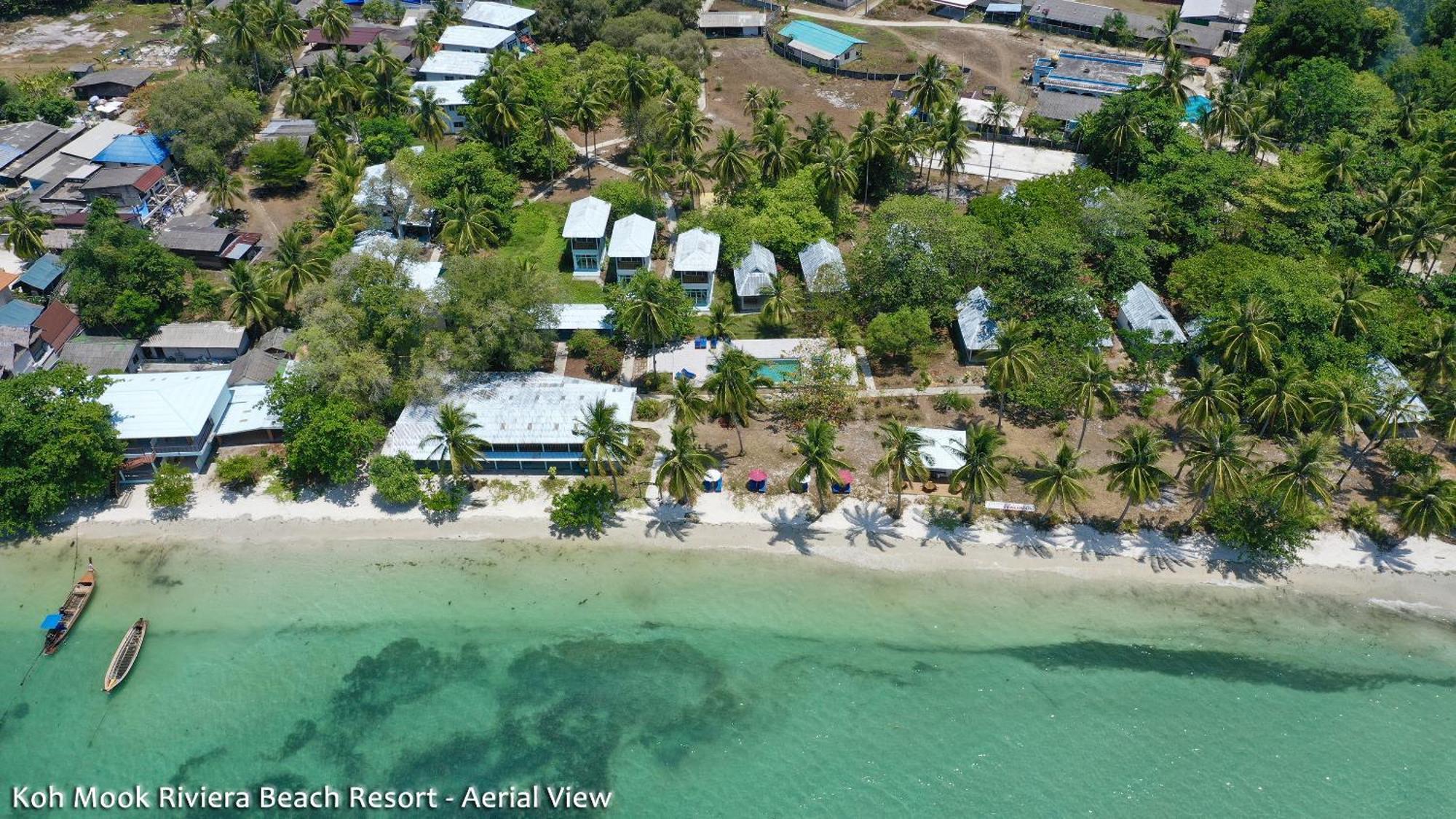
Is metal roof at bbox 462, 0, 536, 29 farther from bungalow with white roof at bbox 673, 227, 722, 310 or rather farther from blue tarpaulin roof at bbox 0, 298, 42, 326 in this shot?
blue tarpaulin roof at bbox 0, 298, 42, 326

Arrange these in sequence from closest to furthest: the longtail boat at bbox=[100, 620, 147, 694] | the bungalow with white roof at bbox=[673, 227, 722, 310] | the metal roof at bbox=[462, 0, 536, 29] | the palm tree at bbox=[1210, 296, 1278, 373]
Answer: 1. the longtail boat at bbox=[100, 620, 147, 694]
2. the palm tree at bbox=[1210, 296, 1278, 373]
3. the bungalow with white roof at bbox=[673, 227, 722, 310]
4. the metal roof at bbox=[462, 0, 536, 29]

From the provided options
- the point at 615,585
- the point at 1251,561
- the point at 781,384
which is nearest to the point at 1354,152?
the point at 1251,561

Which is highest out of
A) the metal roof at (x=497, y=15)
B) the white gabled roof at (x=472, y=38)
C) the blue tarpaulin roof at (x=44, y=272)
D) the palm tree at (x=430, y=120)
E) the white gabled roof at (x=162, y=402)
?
the metal roof at (x=497, y=15)

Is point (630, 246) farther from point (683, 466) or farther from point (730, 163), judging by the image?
point (683, 466)

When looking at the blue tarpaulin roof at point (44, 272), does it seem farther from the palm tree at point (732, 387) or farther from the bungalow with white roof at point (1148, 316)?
the bungalow with white roof at point (1148, 316)

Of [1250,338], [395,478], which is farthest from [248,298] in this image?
[1250,338]

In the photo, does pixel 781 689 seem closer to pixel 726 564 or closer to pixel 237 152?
pixel 726 564

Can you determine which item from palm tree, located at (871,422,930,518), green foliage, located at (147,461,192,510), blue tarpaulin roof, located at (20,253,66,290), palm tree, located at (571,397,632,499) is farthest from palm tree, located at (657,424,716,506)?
blue tarpaulin roof, located at (20,253,66,290)

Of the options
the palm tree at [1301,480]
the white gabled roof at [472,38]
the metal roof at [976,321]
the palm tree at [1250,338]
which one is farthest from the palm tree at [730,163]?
the palm tree at [1301,480]
